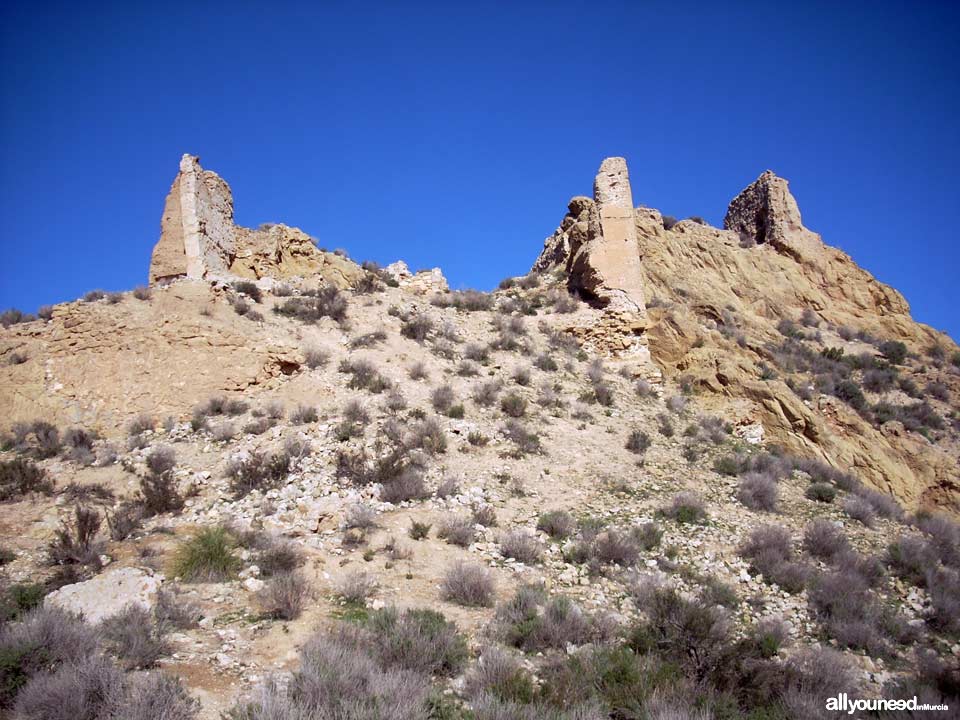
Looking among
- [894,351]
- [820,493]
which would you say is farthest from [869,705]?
[894,351]

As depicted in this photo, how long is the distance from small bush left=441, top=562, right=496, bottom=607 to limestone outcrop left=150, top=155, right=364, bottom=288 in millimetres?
11564

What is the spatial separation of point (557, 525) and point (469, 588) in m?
2.35

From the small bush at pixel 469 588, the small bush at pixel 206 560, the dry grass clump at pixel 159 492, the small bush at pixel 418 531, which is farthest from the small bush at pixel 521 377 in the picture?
the small bush at pixel 206 560

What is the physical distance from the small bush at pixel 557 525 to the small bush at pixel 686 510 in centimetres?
182

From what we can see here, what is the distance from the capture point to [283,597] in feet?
19.3

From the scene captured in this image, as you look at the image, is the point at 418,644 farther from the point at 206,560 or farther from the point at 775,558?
the point at 775,558

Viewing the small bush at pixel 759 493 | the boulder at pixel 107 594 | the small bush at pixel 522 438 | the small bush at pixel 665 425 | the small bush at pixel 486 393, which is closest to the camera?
the boulder at pixel 107 594

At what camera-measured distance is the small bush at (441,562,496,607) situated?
21.7 ft

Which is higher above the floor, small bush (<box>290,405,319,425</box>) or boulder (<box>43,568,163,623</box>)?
small bush (<box>290,405,319,425</box>)

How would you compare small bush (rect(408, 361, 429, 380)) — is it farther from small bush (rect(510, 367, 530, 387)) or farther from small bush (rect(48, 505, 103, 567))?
small bush (rect(48, 505, 103, 567))

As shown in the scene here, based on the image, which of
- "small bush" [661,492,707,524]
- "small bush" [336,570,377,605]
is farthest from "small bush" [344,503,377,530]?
"small bush" [661,492,707,524]

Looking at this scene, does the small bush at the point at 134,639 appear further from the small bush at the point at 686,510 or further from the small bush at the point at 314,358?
the small bush at the point at 314,358

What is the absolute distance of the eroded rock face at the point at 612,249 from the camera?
1658cm

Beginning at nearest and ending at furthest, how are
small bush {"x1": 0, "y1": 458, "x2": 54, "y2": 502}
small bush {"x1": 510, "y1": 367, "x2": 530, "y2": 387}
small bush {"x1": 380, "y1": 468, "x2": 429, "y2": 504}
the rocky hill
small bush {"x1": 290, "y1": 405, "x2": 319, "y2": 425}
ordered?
the rocky hill < small bush {"x1": 0, "y1": 458, "x2": 54, "y2": 502} < small bush {"x1": 380, "y1": 468, "x2": 429, "y2": 504} < small bush {"x1": 290, "y1": 405, "x2": 319, "y2": 425} < small bush {"x1": 510, "y1": 367, "x2": 530, "y2": 387}
